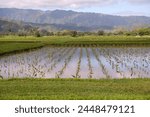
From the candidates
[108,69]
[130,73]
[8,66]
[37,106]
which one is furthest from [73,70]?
[37,106]

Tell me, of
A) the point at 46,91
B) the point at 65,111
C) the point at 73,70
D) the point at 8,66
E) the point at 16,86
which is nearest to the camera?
the point at 65,111

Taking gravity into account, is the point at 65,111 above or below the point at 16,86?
above

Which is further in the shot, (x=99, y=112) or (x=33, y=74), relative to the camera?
(x=33, y=74)

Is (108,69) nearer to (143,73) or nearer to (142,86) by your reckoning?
(143,73)

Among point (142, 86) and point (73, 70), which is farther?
point (73, 70)

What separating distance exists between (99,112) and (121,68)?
2514 centimetres

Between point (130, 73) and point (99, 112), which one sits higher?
point (99, 112)

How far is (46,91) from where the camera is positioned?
690 inches

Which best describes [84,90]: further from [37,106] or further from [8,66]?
[8,66]

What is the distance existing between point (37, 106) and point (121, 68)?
2520 cm

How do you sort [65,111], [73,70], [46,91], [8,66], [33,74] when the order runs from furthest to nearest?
1. [8,66]
2. [73,70]
3. [33,74]
4. [46,91]
5. [65,111]

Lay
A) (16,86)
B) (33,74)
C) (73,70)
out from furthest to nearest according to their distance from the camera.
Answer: (73,70) < (33,74) < (16,86)

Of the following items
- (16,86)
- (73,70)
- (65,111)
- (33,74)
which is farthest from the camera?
(73,70)

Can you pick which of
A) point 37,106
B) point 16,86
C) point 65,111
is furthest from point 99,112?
point 16,86
